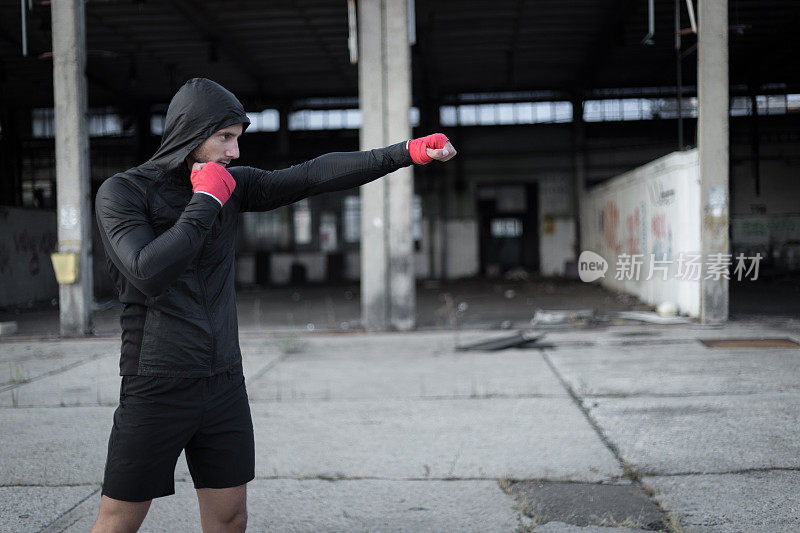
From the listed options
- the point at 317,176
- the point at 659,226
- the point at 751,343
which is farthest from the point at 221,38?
the point at 317,176

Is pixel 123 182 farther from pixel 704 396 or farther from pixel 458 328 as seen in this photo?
pixel 458 328

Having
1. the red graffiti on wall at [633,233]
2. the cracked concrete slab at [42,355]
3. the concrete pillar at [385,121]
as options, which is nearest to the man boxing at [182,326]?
the cracked concrete slab at [42,355]

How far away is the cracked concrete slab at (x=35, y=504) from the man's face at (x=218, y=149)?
89.2 inches

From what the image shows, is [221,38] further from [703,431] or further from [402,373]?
[703,431]

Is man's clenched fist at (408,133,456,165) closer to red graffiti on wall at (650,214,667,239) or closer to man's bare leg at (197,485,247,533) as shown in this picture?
man's bare leg at (197,485,247,533)

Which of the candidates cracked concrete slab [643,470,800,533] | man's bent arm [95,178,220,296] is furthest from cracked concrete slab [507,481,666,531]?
man's bent arm [95,178,220,296]

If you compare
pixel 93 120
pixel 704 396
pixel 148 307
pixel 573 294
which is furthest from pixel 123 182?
pixel 93 120

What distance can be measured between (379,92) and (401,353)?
14.0ft

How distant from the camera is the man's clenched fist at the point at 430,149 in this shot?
7.57ft

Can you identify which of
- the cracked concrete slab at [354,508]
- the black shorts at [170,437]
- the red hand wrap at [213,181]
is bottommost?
the cracked concrete slab at [354,508]

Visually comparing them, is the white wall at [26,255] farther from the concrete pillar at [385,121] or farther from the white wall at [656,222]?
the white wall at [656,222]

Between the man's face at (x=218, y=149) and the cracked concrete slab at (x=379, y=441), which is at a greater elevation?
the man's face at (x=218, y=149)

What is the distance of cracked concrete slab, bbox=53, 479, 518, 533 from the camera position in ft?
10.8

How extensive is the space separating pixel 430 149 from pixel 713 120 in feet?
31.0
